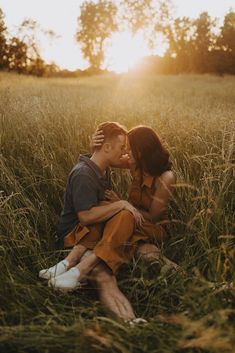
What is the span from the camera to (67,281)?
96.7 inches

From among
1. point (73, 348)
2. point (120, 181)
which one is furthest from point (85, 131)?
point (73, 348)

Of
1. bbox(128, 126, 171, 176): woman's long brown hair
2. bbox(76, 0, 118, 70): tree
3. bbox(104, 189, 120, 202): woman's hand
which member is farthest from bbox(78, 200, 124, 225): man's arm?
bbox(76, 0, 118, 70): tree

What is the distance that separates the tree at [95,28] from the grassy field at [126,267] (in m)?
43.2

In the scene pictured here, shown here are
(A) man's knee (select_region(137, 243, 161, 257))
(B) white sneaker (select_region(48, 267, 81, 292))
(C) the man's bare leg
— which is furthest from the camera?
(A) man's knee (select_region(137, 243, 161, 257))

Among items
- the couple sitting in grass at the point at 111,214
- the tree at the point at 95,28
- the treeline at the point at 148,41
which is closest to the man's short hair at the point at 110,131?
the couple sitting in grass at the point at 111,214

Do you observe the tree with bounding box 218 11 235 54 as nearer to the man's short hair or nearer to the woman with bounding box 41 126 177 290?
the woman with bounding box 41 126 177 290

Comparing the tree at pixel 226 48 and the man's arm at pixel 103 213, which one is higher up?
the tree at pixel 226 48

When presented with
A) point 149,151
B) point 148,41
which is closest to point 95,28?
point 148,41

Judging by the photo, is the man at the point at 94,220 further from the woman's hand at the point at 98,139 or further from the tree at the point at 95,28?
the tree at the point at 95,28

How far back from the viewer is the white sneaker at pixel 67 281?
2.42 metres

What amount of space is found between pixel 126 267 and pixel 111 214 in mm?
350

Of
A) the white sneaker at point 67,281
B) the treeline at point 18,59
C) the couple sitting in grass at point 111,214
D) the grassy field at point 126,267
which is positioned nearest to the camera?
the grassy field at point 126,267

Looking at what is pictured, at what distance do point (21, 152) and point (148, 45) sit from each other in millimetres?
38867

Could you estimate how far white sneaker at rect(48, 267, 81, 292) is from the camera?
2420 millimetres
